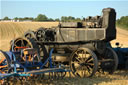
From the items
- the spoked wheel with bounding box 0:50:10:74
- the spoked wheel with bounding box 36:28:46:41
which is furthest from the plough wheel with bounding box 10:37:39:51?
the spoked wheel with bounding box 36:28:46:41

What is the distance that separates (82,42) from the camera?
11.5 m

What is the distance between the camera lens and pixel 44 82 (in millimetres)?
8977

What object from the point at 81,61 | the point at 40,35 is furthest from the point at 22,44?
the point at 81,61

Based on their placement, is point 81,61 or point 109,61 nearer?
point 81,61

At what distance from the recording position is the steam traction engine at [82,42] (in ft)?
35.4

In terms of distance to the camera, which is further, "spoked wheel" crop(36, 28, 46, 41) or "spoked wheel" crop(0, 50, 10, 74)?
"spoked wheel" crop(36, 28, 46, 41)

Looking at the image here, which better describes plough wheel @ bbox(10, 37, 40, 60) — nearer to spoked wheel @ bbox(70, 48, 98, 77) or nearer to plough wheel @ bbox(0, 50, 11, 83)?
plough wheel @ bbox(0, 50, 11, 83)

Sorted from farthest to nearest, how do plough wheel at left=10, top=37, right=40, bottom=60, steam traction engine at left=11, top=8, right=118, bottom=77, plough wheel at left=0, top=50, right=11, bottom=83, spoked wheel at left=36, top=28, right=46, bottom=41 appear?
spoked wheel at left=36, top=28, right=46, bottom=41
steam traction engine at left=11, top=8, right=118, bottom=77
plough wheel at left=10, top=37, right=40, bottom=60
plough wheel at left=0, top=50, right=11, bottom=83

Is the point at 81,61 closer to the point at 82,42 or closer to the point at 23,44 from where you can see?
the point at 82,42

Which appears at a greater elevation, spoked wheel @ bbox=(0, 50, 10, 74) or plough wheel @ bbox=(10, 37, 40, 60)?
plough wheel @ bbox=(10, 37, 40, 60)

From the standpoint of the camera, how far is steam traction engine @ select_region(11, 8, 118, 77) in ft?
35.4

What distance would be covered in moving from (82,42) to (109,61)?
58.8 inches

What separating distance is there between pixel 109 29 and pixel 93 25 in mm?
803

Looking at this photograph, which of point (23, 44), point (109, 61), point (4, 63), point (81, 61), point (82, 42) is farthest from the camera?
point (109, 61)
